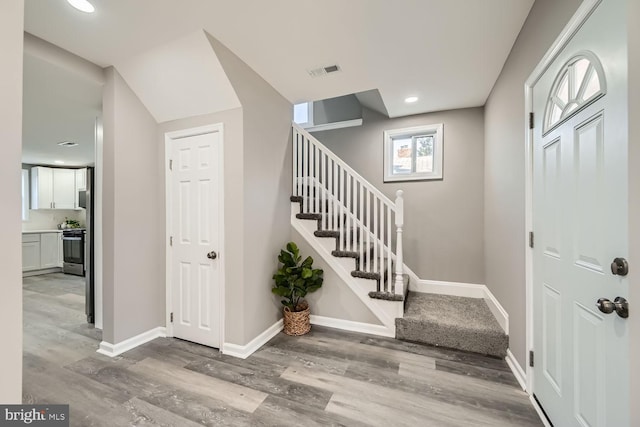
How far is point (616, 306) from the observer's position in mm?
982

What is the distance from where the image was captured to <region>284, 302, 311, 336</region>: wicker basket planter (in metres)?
2.71

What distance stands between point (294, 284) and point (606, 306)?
2.24m

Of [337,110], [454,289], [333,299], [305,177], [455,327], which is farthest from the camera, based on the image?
[337,110]

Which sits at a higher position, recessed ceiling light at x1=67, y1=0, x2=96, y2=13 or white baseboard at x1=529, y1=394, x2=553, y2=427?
recessed ceiling light at x1=67, y1=0, x2=96, y2=13

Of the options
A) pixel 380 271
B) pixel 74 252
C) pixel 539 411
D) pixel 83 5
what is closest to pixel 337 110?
pixel 380 271

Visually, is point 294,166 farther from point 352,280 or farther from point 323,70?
point 352,280

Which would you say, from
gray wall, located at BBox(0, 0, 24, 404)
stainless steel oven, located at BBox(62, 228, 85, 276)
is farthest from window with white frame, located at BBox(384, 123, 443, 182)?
stainless steel oven, located at BBox(62, 228, 85, 276)

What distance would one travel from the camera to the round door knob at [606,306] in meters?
A: 0.99

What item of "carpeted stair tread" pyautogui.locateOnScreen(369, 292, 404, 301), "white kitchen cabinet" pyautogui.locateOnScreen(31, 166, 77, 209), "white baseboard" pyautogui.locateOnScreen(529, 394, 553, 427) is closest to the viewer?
"white baseboard" pyautogui.locateOnScreen(529, 394, 553, 427)

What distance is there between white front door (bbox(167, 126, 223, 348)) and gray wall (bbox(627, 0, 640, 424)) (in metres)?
2.55

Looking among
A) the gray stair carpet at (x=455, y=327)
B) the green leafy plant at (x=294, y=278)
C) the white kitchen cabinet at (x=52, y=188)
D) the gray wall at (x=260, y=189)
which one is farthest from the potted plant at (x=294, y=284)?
the white kitchen cabinet at (x=52, y=188)

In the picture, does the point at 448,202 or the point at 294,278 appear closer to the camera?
the point at 294,278

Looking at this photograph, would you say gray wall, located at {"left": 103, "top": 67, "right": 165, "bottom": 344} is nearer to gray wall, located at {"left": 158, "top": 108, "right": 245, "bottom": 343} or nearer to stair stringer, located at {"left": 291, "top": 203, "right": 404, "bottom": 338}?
gray wall, located at {"left": 158, "top": 108, "right": 245, "bottom": 343}

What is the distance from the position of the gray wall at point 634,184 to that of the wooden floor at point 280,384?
920 millimetres
